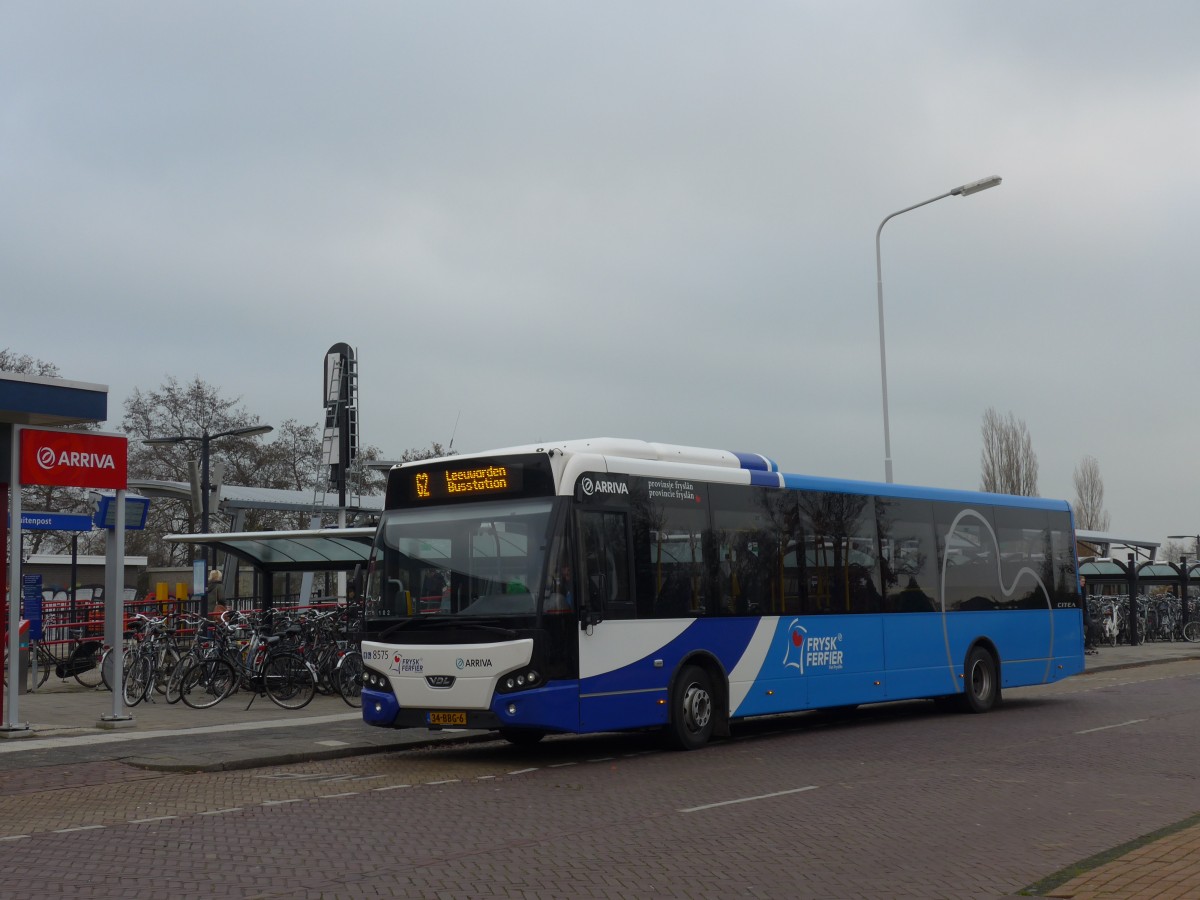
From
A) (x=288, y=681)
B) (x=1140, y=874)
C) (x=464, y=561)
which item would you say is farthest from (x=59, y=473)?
(x=1140, y=874)

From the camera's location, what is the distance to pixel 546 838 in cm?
887

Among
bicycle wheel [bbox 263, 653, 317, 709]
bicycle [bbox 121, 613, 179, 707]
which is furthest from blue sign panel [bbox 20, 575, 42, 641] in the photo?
bicycle wheel [bbox 263, 653, 317, 709]

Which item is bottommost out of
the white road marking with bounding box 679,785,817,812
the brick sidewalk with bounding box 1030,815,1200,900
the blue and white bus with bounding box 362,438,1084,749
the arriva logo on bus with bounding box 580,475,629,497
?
the white road marking with bounding box 679,785,817,812

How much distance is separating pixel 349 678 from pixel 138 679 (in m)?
3.05

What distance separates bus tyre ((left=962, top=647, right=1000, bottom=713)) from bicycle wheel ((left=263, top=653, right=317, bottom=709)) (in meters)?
9.24

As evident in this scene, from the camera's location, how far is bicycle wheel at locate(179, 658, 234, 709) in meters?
19.1

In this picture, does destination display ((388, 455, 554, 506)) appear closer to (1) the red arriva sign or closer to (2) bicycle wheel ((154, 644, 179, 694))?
(1) the red arriva sign

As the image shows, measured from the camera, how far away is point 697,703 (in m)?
14.2

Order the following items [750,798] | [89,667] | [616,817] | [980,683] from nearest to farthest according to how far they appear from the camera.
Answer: [616,817], [750,798], [980,683], [89,667]

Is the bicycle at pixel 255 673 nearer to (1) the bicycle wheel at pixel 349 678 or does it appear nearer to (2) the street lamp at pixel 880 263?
(1) the bicycle wheel at pixel 349 678

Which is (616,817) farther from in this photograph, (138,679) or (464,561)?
(138,679)

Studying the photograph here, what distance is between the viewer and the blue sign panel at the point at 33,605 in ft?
68.4

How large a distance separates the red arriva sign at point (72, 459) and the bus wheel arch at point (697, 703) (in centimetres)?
710

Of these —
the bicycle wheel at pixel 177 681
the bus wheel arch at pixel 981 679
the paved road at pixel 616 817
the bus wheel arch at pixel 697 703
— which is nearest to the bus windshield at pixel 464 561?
the paved road at pixel 616 817
